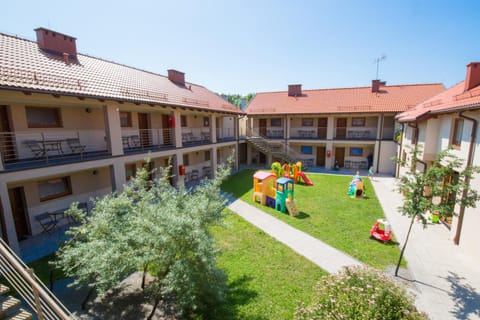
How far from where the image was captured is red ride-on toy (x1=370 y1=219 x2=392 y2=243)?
9359 millimetres

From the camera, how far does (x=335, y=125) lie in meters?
24.2

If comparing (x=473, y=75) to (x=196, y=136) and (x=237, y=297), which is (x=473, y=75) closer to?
(x=237, y=297)

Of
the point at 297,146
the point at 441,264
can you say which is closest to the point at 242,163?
the point at 297,146

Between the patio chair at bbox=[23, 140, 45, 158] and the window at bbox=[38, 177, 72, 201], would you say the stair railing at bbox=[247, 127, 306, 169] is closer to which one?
the window at bbox=[38, 177, 72, 201]

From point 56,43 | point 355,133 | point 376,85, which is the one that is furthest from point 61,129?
point 376,85

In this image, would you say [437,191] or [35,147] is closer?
[437,191]

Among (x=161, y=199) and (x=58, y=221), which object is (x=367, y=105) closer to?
(x=161, y=199)

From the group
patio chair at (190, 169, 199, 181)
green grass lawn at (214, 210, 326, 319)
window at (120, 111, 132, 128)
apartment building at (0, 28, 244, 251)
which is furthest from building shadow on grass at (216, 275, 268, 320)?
patio chair at (190, 169, 199, 181)

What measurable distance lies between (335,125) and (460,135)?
1455 cm

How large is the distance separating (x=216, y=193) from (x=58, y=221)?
927 cm

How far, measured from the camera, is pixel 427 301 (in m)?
6.22

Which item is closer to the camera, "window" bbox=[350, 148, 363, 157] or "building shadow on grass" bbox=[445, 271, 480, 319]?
"building shadow on grass" bbox=[445, 271, 480, 319]

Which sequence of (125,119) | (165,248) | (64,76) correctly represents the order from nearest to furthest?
(165,248) → (64,76) → (125,119)

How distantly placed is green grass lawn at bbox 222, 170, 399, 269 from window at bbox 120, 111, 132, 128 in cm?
789
